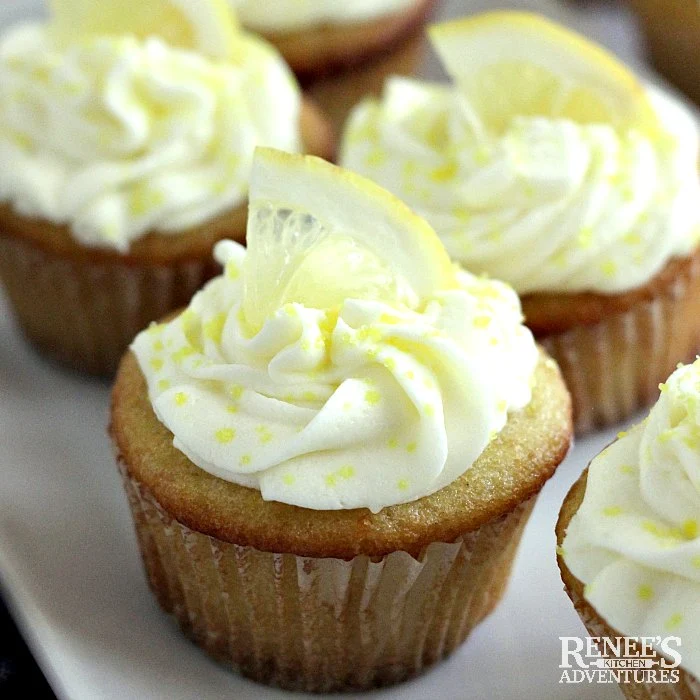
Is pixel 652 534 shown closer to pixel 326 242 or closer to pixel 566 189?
pixel 326 242

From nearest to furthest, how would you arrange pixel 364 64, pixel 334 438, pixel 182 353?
pixel 334 438 → pixel 182 353 → pixel 364 64

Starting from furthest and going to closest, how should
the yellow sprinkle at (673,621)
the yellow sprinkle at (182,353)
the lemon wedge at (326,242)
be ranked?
the yellow sprinkle at (182,353) < the lemon wedge at (326,242) < the yellow sprinkle at (673,621)

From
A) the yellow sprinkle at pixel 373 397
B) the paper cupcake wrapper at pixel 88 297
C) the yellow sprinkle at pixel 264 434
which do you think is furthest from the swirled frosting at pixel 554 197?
the yellow sprinkle at pixel 264 434

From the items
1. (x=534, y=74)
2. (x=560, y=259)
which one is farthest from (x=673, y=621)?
(x=534, y=74)

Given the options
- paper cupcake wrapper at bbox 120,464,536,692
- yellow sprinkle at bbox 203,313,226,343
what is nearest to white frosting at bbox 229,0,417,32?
yellow sprinkle at bbox 203,313,226,343

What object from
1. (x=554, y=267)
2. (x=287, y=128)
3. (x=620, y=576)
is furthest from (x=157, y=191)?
(x=620, y=576)

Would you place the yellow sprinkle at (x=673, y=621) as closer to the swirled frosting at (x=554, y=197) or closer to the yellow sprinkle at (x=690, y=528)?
the yellow sprinkle at (x=690, y=528)
